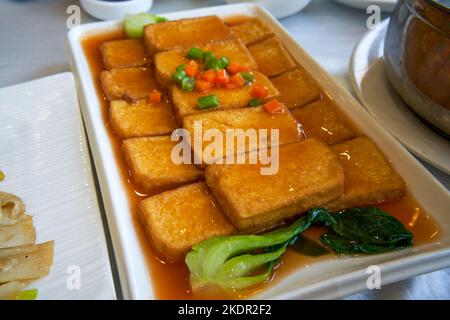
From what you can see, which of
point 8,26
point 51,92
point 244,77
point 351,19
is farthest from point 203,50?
point 8,26

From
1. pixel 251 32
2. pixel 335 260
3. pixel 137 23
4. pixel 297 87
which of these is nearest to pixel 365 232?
pixel 335 260

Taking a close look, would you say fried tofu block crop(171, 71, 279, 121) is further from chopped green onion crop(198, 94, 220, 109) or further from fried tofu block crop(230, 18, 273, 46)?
fried tofu block crop(230, 18, 273, 46)

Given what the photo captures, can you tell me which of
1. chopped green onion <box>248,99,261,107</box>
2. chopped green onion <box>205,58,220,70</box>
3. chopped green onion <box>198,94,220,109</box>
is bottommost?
chopped green onion <box>248,99,261,107</box>

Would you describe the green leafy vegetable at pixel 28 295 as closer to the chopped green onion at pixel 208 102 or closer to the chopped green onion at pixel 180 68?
the chopped green onion at pixel 208 102

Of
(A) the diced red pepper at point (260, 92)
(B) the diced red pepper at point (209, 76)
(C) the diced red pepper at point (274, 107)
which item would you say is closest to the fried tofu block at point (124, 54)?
(B) the diced red pepper at point (209, 76)

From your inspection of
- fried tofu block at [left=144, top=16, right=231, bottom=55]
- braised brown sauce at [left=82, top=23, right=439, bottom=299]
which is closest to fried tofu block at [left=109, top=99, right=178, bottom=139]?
braised brown sauce at [left=82, top=23, right=439, bottom=299]
